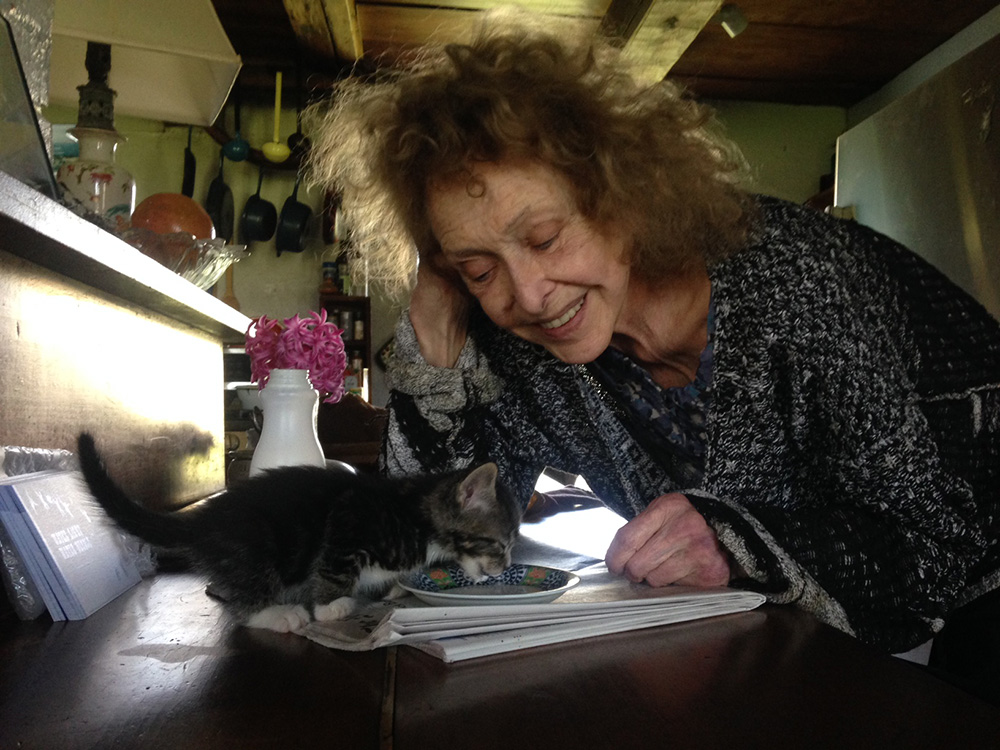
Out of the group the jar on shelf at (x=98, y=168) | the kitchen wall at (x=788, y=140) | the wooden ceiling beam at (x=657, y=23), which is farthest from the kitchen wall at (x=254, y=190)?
the jar on shelf at (x=98, y=168)

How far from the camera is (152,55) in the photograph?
2184 millimetres

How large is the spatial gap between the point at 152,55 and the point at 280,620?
1973 millimetres

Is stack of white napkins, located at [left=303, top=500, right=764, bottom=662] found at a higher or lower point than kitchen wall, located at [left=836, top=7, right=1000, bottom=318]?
lower

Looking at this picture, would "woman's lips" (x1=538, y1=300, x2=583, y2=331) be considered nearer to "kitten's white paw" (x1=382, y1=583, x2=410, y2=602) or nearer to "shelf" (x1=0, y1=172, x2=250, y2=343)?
"kitten's white paw" (x1=382, y1=583, x2=410, y2=602)

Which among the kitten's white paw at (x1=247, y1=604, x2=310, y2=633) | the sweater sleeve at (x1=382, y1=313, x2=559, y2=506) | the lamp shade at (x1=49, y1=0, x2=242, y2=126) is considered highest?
the lamp shade at (x1=49, y1=0, x2=242, y2=126)

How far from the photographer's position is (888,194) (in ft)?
8.27

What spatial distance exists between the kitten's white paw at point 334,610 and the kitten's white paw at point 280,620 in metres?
0.02

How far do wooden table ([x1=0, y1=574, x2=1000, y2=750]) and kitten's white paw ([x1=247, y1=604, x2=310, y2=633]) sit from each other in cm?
3

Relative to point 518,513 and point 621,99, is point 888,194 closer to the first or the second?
point 621,99

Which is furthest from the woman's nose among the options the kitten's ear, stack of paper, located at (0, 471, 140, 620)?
stack of paper, located at (0, 471, 140, 620)

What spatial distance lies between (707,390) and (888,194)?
1.69 meters

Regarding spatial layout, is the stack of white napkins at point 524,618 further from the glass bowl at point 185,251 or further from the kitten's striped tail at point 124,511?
the glass bowl at point 185,251

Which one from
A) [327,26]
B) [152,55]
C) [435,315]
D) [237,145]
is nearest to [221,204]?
[237,145]

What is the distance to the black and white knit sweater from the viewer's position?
91cm
